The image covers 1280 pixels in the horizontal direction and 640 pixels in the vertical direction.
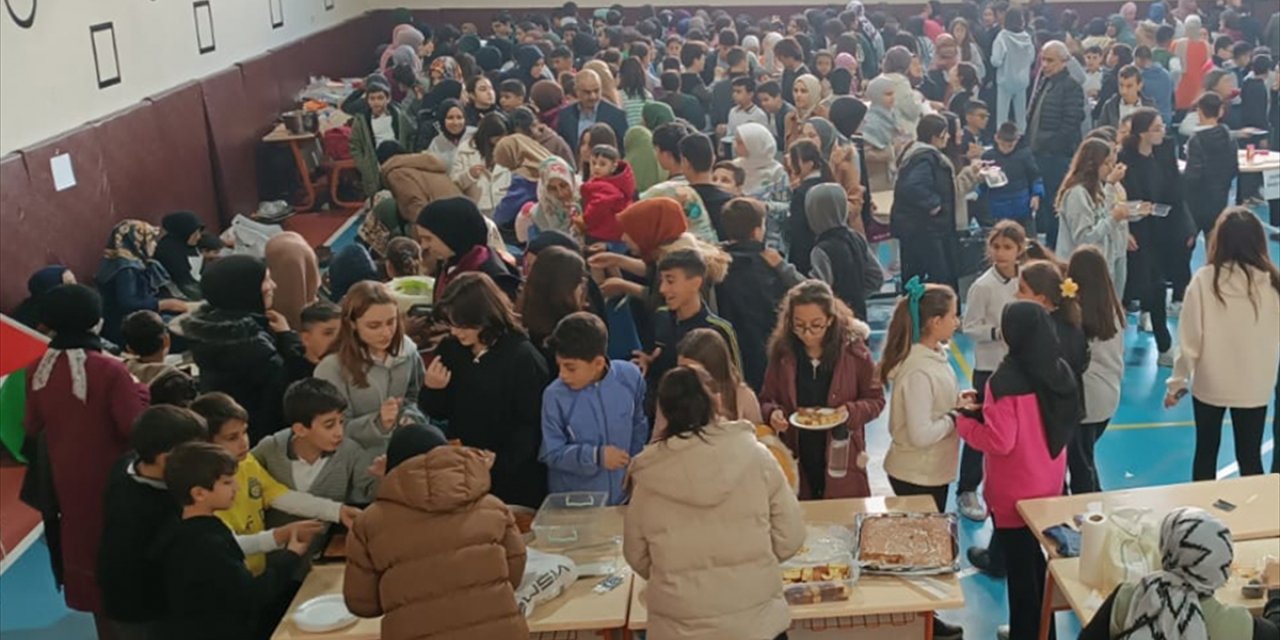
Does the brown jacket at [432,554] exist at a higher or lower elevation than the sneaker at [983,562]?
higher

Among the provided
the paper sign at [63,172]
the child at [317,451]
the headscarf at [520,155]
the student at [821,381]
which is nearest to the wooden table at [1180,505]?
the student at [821,381]

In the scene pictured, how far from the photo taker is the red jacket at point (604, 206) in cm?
647

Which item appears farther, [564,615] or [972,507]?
[972,507]

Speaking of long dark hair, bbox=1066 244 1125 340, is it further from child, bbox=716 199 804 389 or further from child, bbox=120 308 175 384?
child, bbox=120 308 175 384

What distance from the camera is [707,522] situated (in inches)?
145

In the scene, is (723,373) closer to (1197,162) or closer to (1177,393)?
(1177,393)

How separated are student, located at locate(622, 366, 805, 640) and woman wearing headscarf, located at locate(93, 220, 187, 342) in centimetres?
475

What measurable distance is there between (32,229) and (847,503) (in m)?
5.50

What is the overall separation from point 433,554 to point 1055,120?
7.57m

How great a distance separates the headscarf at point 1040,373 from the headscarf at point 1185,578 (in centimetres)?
117

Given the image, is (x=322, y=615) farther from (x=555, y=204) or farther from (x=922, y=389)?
(x=555, y=204)

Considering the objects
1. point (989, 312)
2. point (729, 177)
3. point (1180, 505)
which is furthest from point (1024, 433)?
point (729, 177)

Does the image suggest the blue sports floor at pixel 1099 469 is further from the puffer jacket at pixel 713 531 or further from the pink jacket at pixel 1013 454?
the puffer jacket at pixel 713 531

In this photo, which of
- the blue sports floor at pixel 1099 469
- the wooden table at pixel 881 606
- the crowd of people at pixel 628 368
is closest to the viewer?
the crowd of people at pixel 628 368
